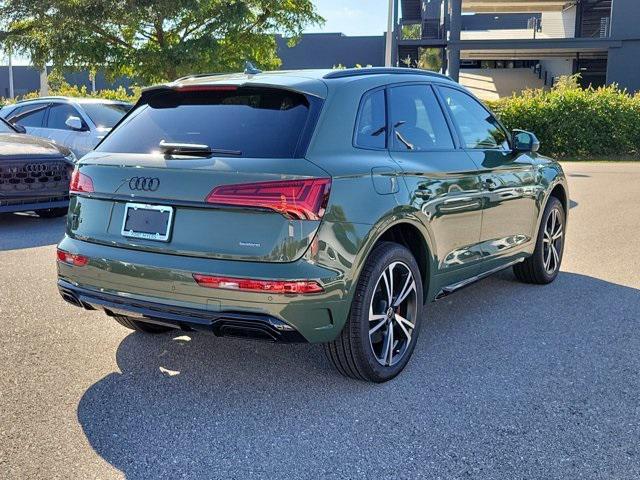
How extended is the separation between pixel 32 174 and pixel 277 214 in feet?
22.4

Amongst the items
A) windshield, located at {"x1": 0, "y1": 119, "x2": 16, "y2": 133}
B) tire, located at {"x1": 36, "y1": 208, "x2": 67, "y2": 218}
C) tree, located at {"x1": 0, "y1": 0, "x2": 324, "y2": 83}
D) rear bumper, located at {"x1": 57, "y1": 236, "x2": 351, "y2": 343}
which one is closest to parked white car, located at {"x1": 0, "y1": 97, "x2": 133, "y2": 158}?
windshield, located at {"x1": 0, "y1": 119, "x2": 16, "y2": 133}

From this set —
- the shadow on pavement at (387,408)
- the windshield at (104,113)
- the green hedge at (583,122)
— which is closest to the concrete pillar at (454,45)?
the green hedge at (583,122)

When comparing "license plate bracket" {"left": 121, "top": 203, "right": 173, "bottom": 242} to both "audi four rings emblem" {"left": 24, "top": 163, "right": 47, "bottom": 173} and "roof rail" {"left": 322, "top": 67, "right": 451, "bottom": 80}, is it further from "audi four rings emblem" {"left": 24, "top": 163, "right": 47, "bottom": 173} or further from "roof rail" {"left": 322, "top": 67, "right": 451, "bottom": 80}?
"audi four rings emblem" {"left": 24, "top": 163, "right": 47, "bottom": 173}

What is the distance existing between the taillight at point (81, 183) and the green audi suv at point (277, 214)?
1 cm

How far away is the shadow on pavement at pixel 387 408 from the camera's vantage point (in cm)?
315

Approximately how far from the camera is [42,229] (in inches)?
364

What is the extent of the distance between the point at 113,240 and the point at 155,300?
0.44m

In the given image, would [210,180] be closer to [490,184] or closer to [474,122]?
[490,184]

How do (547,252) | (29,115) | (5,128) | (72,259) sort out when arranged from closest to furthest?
(72,259)
(547,252)
(5,128)
(29,115)

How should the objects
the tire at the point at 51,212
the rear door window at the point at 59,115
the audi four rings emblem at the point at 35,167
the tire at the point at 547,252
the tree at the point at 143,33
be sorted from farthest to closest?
the tree at the point at 143,33, the rear door window at the point at 59,115, the tire at the point at 51,212, the audi four rings emblem at the point at 35,167, the tire at the point at 547,252

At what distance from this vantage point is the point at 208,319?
3520mm

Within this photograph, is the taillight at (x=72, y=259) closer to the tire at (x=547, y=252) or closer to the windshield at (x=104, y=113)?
the tire at (x=547, y=252)

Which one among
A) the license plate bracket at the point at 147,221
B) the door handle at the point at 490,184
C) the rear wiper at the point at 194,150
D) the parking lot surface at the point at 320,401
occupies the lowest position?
the parking lot surface at the point at 320,401

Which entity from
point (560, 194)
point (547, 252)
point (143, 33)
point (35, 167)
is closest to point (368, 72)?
point (547, 252)
